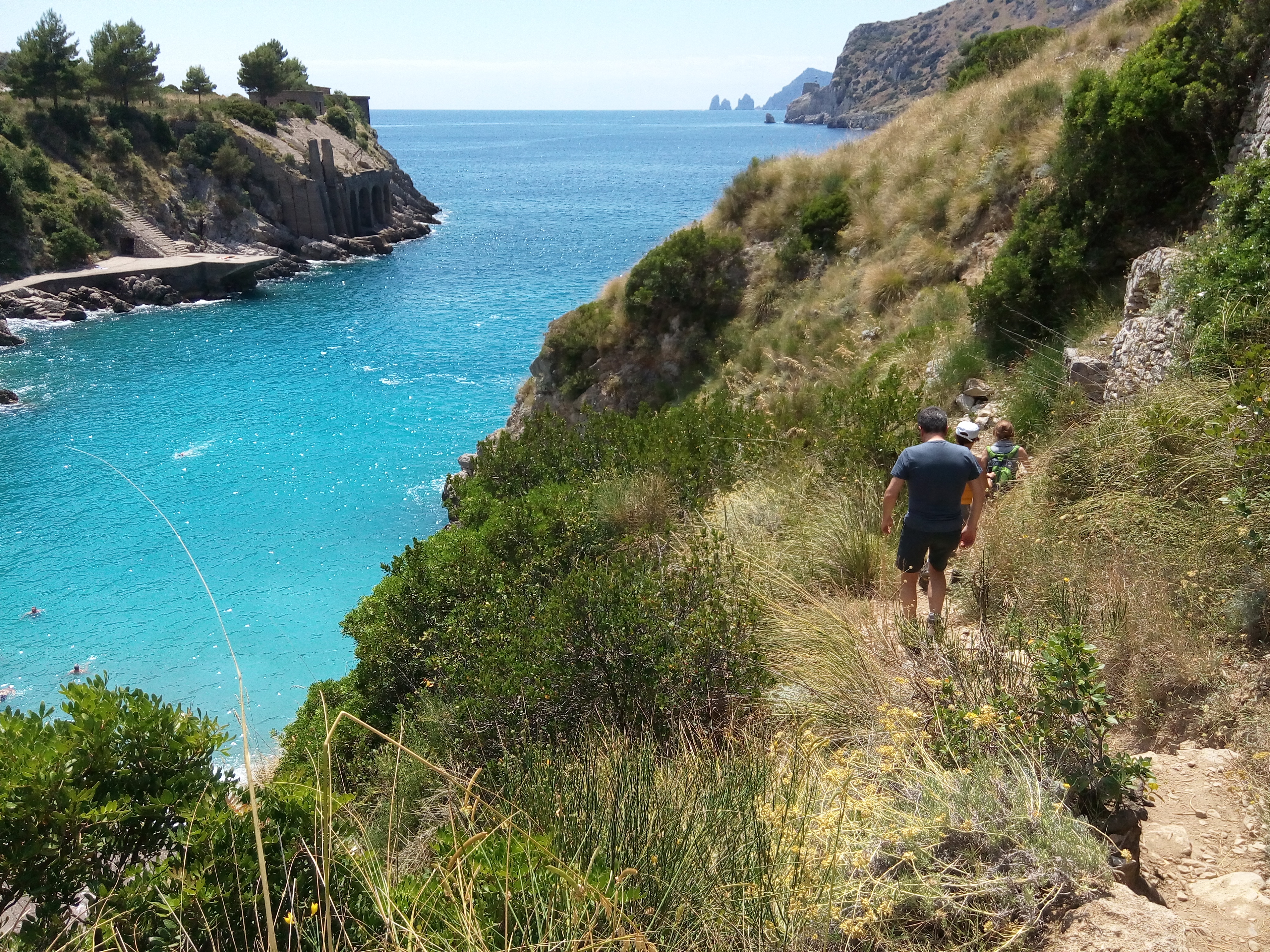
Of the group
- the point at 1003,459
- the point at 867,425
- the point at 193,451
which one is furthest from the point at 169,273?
the point at 1003,459

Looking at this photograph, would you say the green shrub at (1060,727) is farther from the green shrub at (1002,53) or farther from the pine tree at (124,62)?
the pine tree at (124,62)

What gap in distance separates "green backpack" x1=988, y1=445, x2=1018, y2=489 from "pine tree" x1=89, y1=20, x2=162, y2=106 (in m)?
74.3

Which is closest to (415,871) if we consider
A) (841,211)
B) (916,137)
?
(841,211)

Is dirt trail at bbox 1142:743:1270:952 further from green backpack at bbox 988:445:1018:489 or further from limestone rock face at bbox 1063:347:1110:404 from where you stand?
limestone rock face at bbox 1063:347:1110:404

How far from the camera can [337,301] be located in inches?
2121

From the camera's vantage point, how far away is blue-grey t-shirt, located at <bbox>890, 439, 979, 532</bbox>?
600 centimetres

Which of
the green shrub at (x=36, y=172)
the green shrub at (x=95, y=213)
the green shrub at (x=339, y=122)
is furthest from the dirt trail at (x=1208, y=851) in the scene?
the green shrub at (x=339, y=122)

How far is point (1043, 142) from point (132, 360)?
132 ft

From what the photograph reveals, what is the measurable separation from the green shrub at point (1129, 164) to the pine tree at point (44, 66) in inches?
2698

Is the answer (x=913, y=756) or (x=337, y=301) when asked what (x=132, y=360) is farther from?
(x=913, y=756)

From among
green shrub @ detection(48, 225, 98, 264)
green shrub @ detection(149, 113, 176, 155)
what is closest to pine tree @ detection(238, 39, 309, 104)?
green shrub @ detection(149, 113, 176, 155)

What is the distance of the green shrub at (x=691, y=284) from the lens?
20969 mm

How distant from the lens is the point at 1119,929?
2.86 m

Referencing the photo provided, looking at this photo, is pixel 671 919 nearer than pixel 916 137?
Yes
